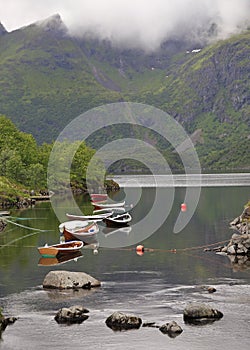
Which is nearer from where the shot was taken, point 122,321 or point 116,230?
point 122,321

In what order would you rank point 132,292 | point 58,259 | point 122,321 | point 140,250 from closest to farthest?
1. point 122,321
2. point 132,292
3. point 58,259
4. point 140,250

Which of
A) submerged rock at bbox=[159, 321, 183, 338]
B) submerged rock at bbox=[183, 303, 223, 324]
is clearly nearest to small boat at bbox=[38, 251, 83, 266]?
submerged rock at bbox=[183, 303, 223, 324]

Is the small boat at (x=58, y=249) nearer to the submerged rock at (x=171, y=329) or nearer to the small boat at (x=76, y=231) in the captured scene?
the small boat at (x=76, y=231)

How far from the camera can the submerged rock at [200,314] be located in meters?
44.7

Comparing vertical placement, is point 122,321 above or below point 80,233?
below

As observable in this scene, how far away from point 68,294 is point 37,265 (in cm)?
1683

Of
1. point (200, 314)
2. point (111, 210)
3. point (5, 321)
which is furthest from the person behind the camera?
point (111, 210)

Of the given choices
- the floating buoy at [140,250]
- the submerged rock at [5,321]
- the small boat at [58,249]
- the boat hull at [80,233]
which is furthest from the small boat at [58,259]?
the submerged rock at [5,321]

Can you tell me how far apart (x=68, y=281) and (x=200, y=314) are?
1522 cm

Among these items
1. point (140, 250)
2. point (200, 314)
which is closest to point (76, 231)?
point (140, 250)

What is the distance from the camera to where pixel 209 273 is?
61688mm

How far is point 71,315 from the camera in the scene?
1785 inches

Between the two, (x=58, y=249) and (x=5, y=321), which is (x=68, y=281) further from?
(x=58, y=249)

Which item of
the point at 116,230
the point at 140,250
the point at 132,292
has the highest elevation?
the point at 132,292
